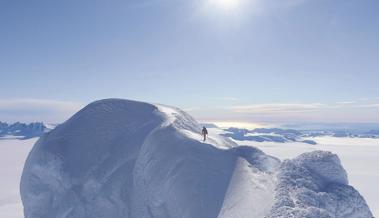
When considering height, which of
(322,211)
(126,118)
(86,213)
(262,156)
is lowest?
(86,213)

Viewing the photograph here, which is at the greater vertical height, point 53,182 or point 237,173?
point 237,173

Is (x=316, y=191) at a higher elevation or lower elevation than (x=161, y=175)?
higher

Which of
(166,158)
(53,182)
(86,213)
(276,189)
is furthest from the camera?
(53,182)

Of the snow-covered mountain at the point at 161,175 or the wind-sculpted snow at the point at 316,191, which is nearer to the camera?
the wind-sculpted snow at the point at 316,191

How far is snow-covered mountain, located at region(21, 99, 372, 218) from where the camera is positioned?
77.2 feet

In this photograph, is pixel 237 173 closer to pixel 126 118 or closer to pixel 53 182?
pixel 126 118

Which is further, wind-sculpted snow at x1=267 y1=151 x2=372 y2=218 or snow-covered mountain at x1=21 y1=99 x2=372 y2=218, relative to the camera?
snow-covered mountain at x1=21 y1=99 x2=372 y2=218

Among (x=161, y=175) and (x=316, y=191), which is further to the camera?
(x=161, y=175)

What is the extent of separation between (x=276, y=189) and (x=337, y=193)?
4.15 m

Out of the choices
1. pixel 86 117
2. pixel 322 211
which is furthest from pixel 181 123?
pixel 322 211

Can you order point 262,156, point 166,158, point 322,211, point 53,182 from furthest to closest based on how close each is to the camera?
point 53,182
point 166,158
point 262,156
point 322,211

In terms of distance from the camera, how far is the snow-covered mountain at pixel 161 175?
23.5m

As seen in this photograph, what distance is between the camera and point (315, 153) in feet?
86.7

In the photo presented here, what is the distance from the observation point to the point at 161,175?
1220 inches
